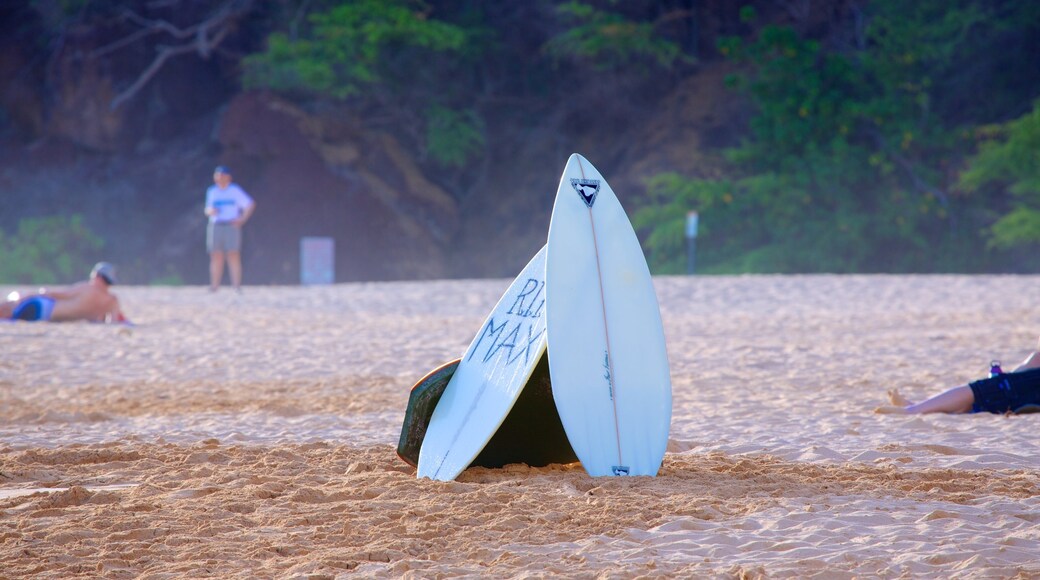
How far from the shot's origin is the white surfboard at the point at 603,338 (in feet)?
13.3

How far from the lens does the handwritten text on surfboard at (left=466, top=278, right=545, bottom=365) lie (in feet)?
14.0

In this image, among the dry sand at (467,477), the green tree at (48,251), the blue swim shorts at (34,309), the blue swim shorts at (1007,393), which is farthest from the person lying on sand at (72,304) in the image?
the green tree at (48,251)

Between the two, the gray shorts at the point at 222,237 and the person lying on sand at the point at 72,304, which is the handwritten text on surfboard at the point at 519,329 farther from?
the gray shorts at the point at 222,237

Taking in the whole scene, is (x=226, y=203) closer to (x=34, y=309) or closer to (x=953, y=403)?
(x=34, y=309)

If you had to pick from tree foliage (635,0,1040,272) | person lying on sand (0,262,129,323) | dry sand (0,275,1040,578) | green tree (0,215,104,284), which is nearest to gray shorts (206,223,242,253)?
person lying on sand (0,262,129,323)

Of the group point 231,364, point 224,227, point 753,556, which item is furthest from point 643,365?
point 224,227

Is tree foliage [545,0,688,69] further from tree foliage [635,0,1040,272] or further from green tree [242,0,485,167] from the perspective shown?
green tree [242,0,485,167]

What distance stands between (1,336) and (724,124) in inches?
724

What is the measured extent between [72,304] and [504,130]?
1759 cm

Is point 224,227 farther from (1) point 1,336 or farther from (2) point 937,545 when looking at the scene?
(2) point 937,545

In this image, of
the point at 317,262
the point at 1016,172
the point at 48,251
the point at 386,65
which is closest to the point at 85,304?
the point at 317,262

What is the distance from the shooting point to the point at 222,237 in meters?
14.1

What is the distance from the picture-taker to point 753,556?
3.08m

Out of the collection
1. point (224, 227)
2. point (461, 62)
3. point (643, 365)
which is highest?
point (461, 62)
